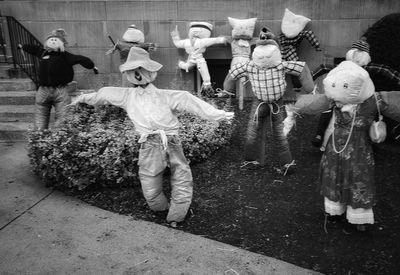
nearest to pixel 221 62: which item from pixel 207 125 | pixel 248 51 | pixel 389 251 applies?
pixel 248 51

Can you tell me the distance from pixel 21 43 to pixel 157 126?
5460 millimetres

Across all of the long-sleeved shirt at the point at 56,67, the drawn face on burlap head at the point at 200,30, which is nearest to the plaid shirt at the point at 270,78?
the long-sleeved shirt at the point at 56,67

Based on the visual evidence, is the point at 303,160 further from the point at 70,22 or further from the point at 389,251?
the point at 70,22

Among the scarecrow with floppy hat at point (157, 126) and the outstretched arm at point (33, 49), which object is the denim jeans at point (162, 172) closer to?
the scarecrow with floppy hat at point (157, 126)

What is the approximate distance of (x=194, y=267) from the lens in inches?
136

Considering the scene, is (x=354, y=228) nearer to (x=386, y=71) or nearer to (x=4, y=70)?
(x=386, y=71)

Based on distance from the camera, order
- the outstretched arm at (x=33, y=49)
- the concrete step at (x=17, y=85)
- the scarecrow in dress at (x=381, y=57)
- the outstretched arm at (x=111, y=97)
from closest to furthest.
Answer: the outstretched arm at (x=111, y=97), the scarecrow in dress at (x=381, y=57), the outstretched arm at (x=33, y=49), the concrete step at (x=17, y=85)

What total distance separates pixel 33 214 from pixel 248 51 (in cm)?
508

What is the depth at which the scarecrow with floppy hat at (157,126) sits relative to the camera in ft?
13.0

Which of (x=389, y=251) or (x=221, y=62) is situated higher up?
(x=221, y=62)

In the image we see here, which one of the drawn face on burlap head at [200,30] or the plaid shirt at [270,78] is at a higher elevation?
the drawn face on burlap head at [200,30]

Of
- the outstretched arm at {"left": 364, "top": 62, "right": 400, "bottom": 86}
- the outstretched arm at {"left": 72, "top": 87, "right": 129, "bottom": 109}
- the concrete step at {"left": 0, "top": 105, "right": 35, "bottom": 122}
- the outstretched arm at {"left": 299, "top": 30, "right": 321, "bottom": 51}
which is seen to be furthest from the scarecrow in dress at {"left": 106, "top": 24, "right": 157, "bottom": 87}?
the outstretched arm at {"left": 364, "top": 62, "right": 400, "bottom": 86}

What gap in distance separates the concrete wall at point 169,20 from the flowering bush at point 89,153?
349 centimetres

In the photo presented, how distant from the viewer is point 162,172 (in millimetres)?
4078
